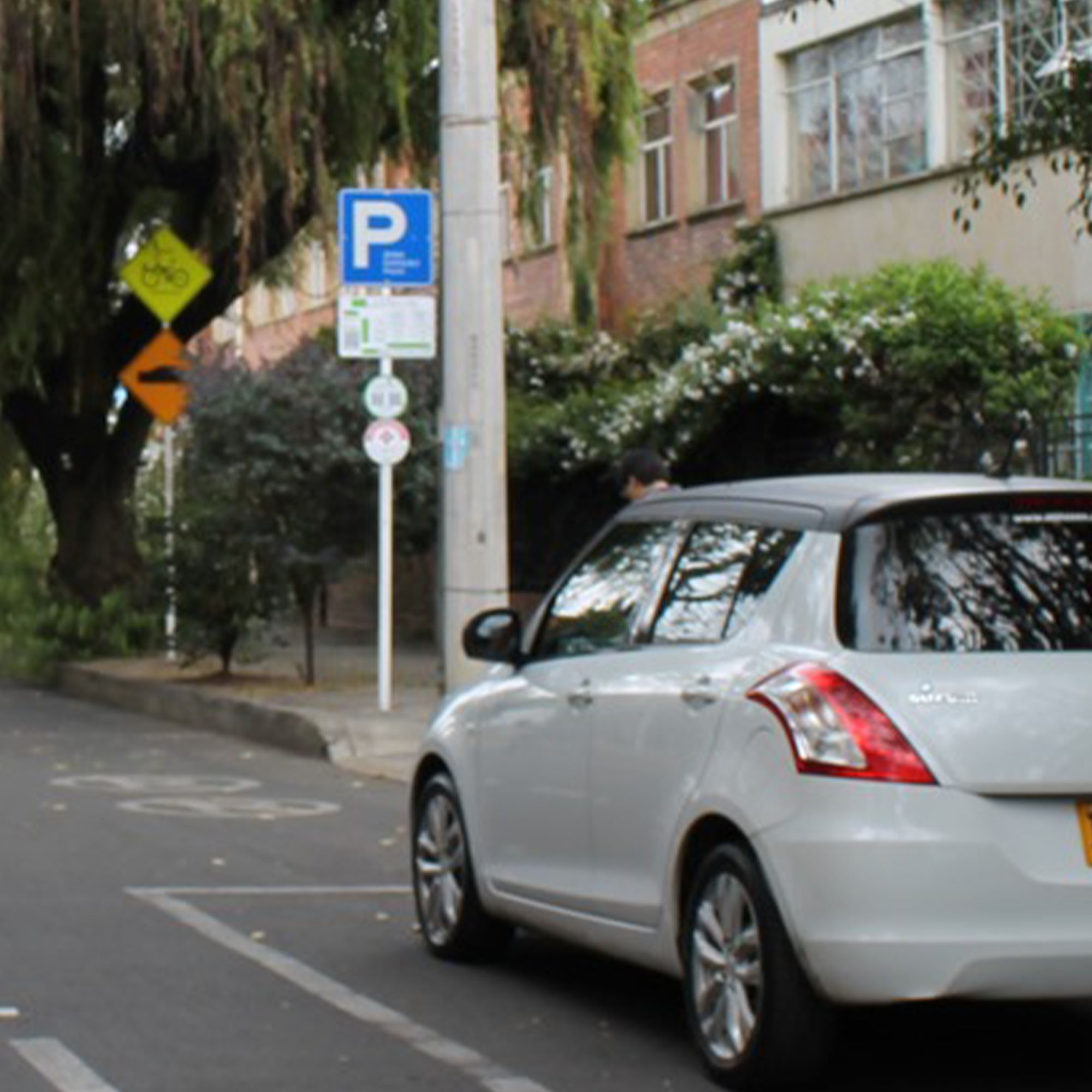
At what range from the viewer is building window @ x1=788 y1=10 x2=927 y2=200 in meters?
28.3

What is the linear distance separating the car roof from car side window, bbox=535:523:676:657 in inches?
7.9

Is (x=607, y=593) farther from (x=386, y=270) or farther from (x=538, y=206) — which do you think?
(x=538, y=206)

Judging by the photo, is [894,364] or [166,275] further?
[894,364]

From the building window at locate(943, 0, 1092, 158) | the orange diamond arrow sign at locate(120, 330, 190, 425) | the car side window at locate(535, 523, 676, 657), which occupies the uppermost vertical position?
the building window at locate(943, 0, 1092, 158)

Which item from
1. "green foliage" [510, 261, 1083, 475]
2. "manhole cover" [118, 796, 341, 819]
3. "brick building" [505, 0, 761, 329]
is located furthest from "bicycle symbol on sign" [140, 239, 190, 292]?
"manhole cover" [118, 796, 341, 819]

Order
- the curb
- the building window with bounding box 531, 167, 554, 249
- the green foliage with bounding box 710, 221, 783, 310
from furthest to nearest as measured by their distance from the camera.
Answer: the green foliage with bounding box 710, 221, 783, 310, the building window with bounding box 531, 167, 554, 249, the curb

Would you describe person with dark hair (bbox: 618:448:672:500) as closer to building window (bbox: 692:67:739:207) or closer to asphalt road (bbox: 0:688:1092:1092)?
asphalt road (bbox: 0:688:1092:1092)

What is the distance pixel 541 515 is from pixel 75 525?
21.8 ft

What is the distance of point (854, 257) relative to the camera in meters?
29.3

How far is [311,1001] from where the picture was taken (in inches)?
358

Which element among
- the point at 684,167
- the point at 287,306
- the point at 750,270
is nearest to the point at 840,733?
the point at 750,270

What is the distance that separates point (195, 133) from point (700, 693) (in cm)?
1682

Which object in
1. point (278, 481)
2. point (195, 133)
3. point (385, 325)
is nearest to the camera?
point (385, 325)

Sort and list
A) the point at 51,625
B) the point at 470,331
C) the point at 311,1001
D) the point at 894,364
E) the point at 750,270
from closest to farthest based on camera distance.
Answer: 1. the point at 311,1001
2. the point at 470,331
3. the point at 894,364
4. the point at 51,625
5. the point at 750,270
